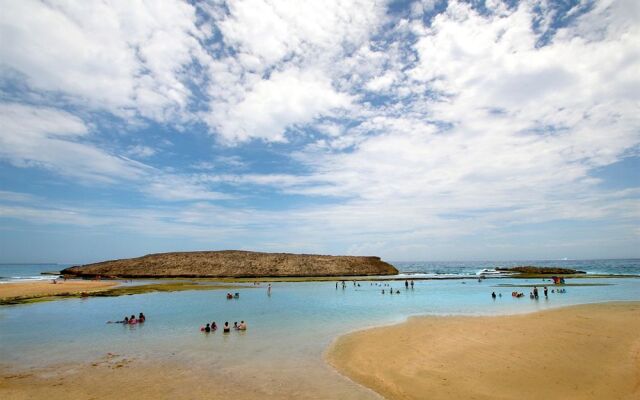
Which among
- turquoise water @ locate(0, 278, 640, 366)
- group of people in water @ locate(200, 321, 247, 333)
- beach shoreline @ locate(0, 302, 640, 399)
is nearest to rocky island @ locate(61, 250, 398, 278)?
turquoise water @ locate(0, 278, 640, 366)

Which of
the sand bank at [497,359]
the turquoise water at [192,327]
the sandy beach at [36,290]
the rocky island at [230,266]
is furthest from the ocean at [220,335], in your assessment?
the rocky island at [230,266]

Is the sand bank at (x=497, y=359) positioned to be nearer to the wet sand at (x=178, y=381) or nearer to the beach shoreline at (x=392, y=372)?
the beach shoreline at (x=392, y=372)

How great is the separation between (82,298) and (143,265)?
6144cm

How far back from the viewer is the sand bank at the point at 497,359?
1295cm

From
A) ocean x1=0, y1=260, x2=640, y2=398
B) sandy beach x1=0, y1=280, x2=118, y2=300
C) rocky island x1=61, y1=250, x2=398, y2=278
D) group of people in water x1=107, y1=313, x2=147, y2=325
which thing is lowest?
ocean x1=0, y1=260, x2=640, y2=398

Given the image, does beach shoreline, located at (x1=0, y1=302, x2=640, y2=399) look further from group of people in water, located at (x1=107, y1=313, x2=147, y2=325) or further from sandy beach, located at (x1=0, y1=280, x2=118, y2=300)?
sandy beach, located at (x1=0, y1=280, x2=118, y2=300)

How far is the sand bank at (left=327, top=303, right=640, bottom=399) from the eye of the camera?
1295 cm

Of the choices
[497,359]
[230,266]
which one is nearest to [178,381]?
[497,359]

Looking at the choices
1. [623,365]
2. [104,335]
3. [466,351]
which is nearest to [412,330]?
[466,351]

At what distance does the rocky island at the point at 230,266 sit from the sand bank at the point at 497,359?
262 ft

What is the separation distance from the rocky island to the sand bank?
7991 centimetres

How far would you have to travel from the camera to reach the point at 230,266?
336ft

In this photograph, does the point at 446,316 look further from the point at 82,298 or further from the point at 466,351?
the point at 82,298

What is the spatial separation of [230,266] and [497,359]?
92.5 m
